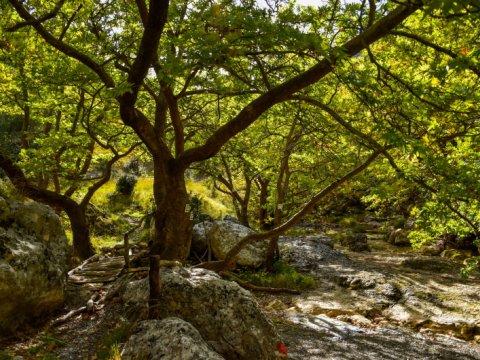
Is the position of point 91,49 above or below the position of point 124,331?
above

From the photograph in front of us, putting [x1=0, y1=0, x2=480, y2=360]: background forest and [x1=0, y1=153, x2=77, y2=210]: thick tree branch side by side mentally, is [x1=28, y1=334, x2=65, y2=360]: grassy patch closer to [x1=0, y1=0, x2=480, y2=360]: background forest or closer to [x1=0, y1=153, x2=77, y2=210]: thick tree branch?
[x1=0, y1=0, x2=480, y2=360]: background forest

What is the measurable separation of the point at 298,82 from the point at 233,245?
28.1 ft

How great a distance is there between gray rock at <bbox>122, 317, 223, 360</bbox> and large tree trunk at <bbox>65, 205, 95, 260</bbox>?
8.33 metres

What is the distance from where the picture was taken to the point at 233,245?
44.3 ft

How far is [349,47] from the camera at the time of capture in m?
5.41

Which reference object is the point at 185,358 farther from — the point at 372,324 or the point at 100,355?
the point at 372,324

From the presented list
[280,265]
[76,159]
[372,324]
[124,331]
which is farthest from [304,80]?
[76,159]

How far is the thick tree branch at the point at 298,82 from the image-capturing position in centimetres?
491

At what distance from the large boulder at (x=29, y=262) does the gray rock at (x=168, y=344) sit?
Result: 209 centimetres

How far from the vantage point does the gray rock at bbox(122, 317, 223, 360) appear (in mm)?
4047

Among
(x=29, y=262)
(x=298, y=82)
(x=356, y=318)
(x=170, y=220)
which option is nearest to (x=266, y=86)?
(x=298, y=82)

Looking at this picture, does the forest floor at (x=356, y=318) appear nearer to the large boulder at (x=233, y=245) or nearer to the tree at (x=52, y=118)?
the large boulder at (x=233, y=245)

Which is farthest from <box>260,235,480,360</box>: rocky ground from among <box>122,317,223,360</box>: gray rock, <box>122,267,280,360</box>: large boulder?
<box>122,317,223,360</box>: gray rock

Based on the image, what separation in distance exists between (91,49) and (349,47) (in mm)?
6260
